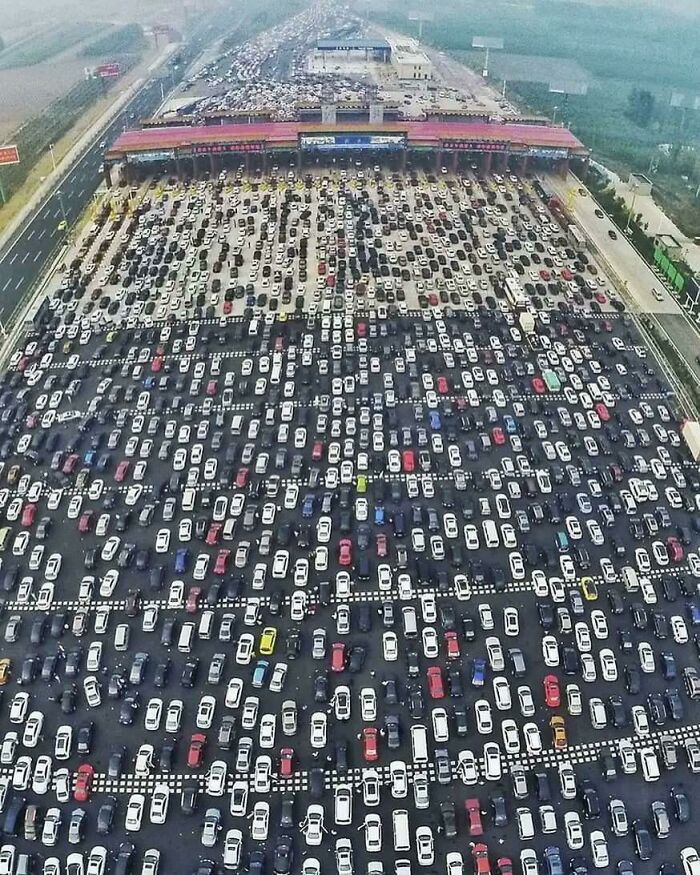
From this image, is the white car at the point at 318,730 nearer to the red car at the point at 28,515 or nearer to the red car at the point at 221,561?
the red car at the point at 221,561

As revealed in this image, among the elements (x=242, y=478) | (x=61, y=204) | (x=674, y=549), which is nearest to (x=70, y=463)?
(x=242, y=478)

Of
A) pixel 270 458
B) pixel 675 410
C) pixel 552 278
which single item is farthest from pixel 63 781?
pixel 552 278

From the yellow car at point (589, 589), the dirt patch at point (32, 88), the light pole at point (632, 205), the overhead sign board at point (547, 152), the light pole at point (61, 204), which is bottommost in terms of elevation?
the yellow car at point (589, 589)

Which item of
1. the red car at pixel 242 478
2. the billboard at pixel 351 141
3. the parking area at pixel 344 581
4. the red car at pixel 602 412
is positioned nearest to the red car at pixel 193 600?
the parking area at pixel 344 581

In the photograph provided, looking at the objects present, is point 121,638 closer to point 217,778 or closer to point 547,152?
point 217,778

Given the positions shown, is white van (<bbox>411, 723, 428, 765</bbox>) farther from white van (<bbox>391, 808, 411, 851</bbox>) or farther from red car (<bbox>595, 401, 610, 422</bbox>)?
red car (<bbox>595, 401, 610, 422</bbox>)

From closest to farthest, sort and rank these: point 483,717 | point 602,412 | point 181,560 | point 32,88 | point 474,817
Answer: point 474,817 < point 483,717 < point 181,560 < point 602,412 < point 32,88

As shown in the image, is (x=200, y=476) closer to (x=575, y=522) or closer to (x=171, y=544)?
(x=171, y=544)

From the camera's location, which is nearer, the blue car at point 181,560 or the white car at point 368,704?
the white car at point 368,704
